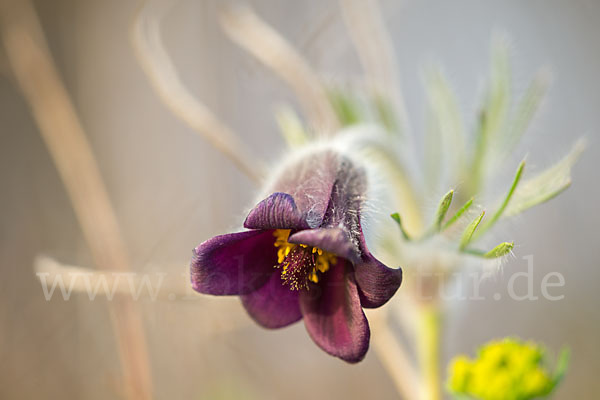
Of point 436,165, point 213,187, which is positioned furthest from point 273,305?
point 213,187

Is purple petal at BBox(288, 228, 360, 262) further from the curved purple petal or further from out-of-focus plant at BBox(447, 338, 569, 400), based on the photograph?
out-of-focus plant at BBox(447, 338, 569, 400)

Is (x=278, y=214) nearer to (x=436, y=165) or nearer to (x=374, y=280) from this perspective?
(x=374, y=280)

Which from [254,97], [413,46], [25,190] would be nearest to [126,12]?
[254,97]

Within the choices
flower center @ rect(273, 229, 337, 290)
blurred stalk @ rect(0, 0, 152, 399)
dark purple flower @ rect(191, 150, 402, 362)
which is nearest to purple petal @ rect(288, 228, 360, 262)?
dark purple flower @ rect(191, 150, 402, 362)

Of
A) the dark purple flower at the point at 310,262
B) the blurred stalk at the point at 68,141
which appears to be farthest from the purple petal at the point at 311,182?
the blurred stalk at the point at 68,141

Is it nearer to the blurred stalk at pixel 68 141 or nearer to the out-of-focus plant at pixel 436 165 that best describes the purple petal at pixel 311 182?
the out-of-focus plant at pixel 436 165
